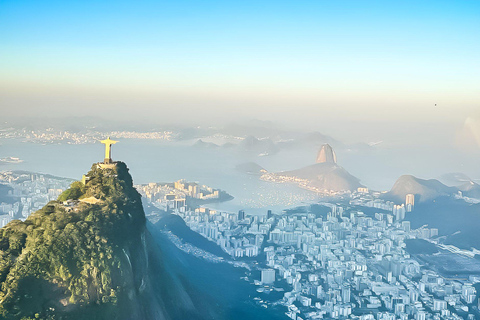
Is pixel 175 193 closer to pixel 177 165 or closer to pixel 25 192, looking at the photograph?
pixel 25 192

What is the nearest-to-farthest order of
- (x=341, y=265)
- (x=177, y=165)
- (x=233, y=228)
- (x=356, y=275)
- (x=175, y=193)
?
(x=356, y=275) < (x=341, y=265) < (x=233, y=228) < (x=175, y=193) < (x=177, y=165)

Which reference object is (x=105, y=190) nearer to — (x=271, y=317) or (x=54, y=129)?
(x=271, y=317)

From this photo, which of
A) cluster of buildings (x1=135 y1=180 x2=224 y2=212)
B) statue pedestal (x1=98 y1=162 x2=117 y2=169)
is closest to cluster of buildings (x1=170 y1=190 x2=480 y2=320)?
cluster of buildings (x1=135 y1=180 x2=224 y2=212)

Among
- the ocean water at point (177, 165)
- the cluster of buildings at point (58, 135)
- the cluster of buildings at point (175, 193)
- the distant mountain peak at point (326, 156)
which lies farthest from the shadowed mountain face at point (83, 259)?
the distant mountain peak at point (326, 156)

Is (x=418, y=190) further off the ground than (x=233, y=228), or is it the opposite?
(x=418, y=190)

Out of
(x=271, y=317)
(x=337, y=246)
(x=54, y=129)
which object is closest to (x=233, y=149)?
(x=54, y=129)

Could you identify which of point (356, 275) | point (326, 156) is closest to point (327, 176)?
point (326, 156)

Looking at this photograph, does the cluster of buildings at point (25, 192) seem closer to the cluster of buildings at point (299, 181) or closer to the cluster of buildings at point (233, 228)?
the cluster of buildings at point (233, 228)

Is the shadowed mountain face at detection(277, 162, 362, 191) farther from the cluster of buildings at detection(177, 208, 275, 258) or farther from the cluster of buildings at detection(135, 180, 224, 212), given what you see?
the cluster of buildings at detection(177, 208, 275, 258)
